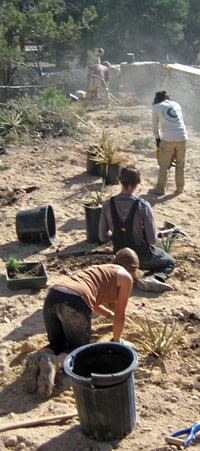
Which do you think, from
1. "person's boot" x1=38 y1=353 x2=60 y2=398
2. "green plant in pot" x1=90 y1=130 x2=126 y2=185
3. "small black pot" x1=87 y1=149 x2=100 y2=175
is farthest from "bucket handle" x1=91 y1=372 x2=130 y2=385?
"small black pot" x1=87 y1=149 x2=100 y2=175

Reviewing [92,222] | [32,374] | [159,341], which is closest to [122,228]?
[92,222]

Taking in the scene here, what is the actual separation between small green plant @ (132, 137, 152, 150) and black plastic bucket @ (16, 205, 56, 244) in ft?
18.5

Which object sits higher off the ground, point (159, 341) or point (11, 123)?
point (159, 341)

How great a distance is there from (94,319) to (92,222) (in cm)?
231

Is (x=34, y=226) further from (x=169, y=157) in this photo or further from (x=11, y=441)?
(x=11, y=441)

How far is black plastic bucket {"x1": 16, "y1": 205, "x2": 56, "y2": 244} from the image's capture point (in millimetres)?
9016

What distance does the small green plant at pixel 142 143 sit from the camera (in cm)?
1449

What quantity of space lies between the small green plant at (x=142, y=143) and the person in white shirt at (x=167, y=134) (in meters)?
3.15

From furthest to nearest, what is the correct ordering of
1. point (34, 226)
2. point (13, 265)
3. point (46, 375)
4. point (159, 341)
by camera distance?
point (34, 226) → point (13, 265) → point (159, 341) → point (46, 375)

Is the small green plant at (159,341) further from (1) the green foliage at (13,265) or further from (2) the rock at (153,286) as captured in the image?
(1) the green foliage at (13,265)

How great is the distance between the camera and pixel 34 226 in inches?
355

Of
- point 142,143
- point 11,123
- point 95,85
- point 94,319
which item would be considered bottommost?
point 95,85

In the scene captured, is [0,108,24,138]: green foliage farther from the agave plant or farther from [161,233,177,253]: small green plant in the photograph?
[161,233,177,253]: small green plant

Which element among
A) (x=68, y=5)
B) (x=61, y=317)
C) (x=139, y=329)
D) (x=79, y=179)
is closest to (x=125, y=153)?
(x=79, y=179)
